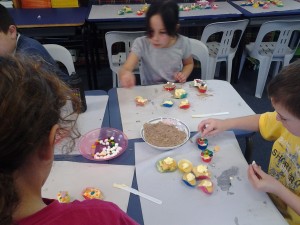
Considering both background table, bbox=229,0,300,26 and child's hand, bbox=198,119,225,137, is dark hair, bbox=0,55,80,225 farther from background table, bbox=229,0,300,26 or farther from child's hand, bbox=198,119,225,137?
background table, bbox=229,0,300,26

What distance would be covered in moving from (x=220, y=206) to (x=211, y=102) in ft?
1.93

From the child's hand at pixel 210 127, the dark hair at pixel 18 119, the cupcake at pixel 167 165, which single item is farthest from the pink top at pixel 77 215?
the child's hand at pixel 210 127

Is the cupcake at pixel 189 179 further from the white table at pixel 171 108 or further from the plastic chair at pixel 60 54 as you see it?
the plastic chair at pixel 60 54

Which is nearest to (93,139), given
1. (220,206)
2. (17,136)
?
(220,206)

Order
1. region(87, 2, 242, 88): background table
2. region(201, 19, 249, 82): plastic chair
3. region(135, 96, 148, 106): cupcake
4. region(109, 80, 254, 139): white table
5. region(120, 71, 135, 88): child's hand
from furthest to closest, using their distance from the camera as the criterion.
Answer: region(87, 2, 242, 88): background table, region(201, 19, 249, 82): plastic chair, region(120, 71, 135, 88): child's hand, region(135, 96, 148, 106): cupcake, region(109, 80, 254, 139): white table

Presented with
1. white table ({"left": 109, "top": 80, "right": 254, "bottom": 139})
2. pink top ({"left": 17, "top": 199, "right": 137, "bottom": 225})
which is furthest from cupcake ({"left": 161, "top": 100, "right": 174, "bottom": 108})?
pink top ({"left": 17, "top": 199, "right": 137, "bottom": 225})

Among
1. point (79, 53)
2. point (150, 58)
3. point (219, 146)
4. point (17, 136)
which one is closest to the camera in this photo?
point (17, 136)

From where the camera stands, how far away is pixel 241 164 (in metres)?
0.92

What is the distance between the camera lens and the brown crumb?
100cm

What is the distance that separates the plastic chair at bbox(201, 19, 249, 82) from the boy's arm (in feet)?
4.23

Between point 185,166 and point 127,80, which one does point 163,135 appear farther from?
point 127,80

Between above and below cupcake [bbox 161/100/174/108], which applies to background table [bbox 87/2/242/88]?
above

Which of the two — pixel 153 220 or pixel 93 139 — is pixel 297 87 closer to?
pixel 153 220

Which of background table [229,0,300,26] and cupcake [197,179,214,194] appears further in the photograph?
background table [229,0,300,26]
